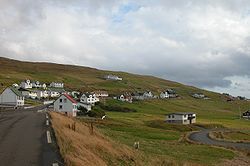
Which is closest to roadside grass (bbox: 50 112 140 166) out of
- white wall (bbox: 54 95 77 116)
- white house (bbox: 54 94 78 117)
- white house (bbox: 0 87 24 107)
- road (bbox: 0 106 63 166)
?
road (bbox: 0 106 63 166)

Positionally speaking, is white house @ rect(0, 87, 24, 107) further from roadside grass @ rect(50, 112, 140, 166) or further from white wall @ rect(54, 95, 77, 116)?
roadside grass @ rect(50, 112, 140, 166)

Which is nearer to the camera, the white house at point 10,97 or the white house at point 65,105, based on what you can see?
the white house at point 65,105

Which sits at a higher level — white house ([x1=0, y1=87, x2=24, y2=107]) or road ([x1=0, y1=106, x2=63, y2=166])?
white house ([x1=0, y1=87, x2=24, y2=107])

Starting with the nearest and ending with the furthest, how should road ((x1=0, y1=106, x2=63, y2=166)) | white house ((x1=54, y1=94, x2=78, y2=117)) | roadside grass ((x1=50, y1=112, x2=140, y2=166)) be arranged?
road ((x1=0, y1=106, x2=63, y2=166)) < roadside grass ((x1=50, y1=112, x2=140, y2=166)) < white house ((x1=54, y1=94, x2=78, y2=117))

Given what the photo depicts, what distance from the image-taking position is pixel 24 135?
76.5 ft

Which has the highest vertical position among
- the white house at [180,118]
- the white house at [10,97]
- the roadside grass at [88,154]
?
the white house at [10,97]

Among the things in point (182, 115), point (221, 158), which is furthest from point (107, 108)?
point (221, 158)

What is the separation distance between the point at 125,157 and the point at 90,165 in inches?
272

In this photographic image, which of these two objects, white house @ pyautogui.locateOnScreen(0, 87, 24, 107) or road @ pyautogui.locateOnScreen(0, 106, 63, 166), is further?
white house @ pyautogui.locateOnScreen(0, 87, 24, 107)

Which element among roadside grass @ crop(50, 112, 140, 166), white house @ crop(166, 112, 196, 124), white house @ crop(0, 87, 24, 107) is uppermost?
white house @ crop(0, 87, 24, 107)

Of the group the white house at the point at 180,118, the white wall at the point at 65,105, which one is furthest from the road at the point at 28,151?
the white house at the point at 180,118

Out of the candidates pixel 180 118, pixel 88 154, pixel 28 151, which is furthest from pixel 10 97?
pixel 88 154

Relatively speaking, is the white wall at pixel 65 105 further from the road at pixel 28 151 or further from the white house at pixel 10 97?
the road at pixel 28 151

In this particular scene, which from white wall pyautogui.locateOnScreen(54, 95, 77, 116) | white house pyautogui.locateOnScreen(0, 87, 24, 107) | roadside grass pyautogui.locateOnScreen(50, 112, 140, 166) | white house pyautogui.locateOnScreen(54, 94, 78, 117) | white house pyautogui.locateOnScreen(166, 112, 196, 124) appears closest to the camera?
roadside grass pyautogui.locateOnScreen(50, 112, 140, 166)
